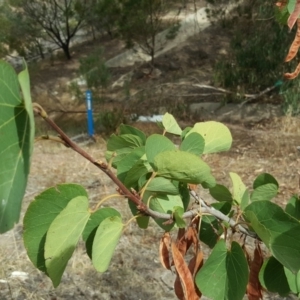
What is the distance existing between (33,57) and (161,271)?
10.3 meters

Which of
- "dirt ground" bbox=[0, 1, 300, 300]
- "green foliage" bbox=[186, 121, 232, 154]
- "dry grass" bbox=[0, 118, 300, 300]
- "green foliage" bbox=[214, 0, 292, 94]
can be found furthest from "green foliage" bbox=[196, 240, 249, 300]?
"green foliage" bbox=[214, 0, 292, 94]

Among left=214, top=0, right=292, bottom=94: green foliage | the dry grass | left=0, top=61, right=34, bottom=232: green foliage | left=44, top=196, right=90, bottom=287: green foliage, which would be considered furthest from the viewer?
left=214, top=0, right=292, bottom=94: green foliage

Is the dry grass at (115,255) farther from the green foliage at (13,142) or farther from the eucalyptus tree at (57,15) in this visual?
the eucalyptus tree at (57,15)

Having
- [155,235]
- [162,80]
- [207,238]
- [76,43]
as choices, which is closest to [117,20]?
[162,80]

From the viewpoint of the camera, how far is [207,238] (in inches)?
29.7

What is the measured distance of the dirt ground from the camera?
77.9 inches

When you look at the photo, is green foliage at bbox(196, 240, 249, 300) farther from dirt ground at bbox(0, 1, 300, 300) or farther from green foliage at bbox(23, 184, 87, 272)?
dirt ground at bbox(0, 1, 300, 300)

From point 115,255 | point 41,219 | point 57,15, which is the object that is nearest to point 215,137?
point 41,219

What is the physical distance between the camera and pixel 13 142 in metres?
0.39

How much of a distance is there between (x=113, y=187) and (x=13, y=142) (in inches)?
107

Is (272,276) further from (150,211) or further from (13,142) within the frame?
(13,142)

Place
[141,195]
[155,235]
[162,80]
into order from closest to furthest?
[141,195], [155,235], [162,80]

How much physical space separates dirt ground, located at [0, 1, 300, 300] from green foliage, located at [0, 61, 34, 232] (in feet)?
4.61

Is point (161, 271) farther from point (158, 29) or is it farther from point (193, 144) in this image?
point (158, 29)
